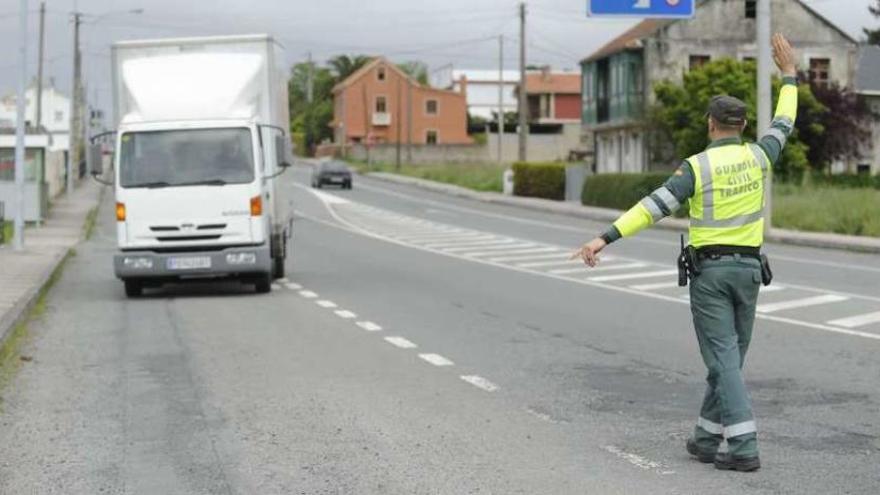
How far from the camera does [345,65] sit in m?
142

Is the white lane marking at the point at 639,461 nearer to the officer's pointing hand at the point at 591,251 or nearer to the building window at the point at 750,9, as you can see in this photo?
the officer's pointing hand at the point at 591,251

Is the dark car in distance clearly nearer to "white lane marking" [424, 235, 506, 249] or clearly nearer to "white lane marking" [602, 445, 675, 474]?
"white lane marking" [424, 235, 506, 249]

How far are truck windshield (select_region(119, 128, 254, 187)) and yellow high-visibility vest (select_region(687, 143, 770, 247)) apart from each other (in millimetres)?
12302

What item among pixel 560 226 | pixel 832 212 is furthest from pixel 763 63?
pixel 560 226

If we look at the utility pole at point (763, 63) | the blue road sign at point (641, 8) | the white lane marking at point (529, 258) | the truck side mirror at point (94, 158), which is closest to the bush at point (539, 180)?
the utility pole at point (763, 63)

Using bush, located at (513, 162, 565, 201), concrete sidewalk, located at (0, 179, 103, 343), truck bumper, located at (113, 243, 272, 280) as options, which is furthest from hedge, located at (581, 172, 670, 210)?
truck bumper, located at (113, 243, 272, 280)

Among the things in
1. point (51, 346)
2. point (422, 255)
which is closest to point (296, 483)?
point (51, 346)

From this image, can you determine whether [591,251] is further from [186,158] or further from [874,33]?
[874,33]

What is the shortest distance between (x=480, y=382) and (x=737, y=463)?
3.72m

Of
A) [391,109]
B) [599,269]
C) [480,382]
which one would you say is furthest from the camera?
[391,109]

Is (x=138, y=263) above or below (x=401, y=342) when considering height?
above

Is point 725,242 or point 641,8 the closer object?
point 725,242

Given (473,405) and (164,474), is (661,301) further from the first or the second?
(164,474)

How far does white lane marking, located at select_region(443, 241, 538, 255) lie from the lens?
29.7 metres
